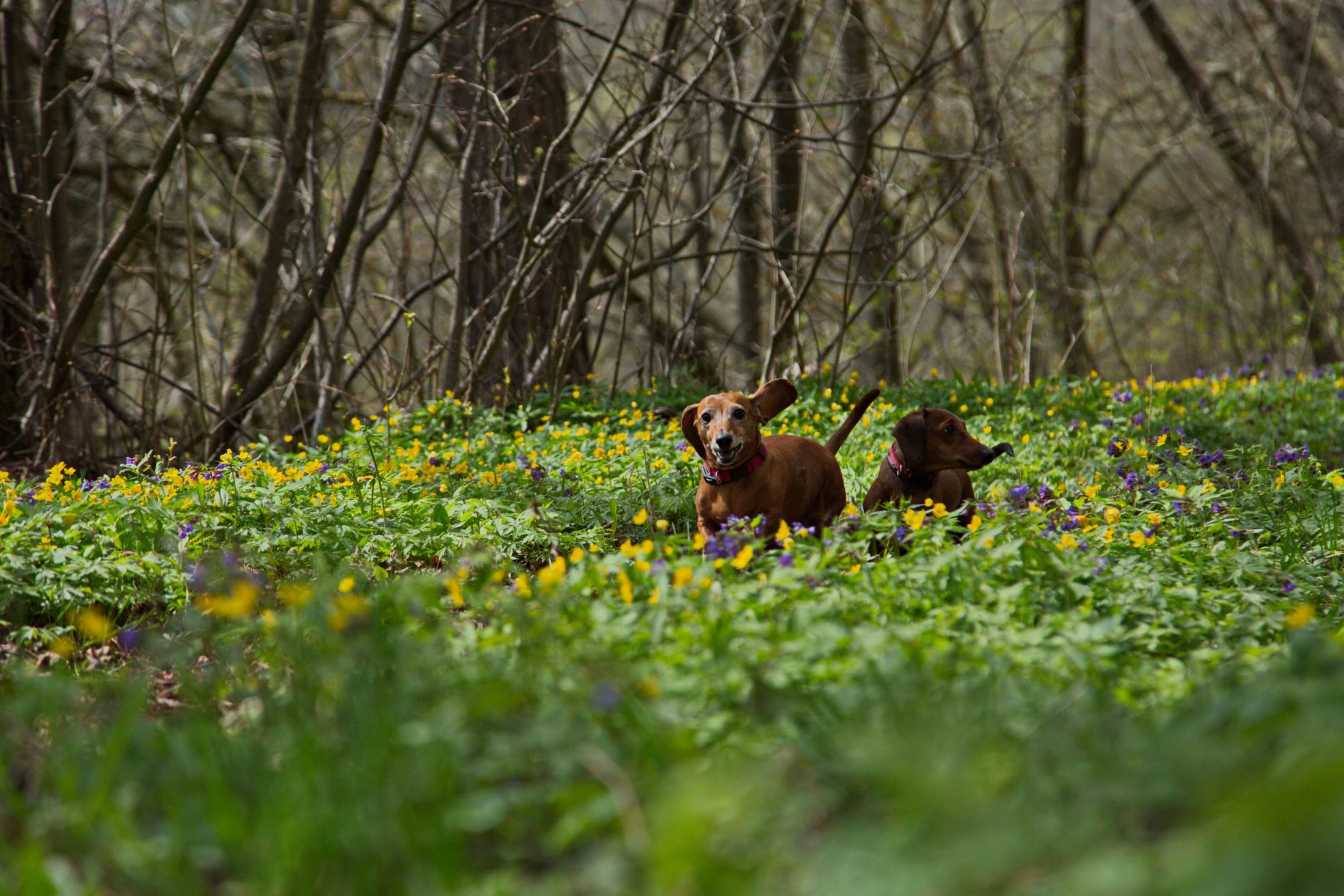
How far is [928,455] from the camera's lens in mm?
4809

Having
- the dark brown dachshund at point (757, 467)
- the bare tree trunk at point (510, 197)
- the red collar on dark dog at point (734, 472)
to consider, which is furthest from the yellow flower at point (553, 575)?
the bare tree trunk at point (510, 197)

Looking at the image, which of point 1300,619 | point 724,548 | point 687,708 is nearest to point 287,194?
point 724,548

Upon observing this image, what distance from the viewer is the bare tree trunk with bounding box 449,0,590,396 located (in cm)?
784

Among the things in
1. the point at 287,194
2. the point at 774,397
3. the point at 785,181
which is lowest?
the point at 774,397

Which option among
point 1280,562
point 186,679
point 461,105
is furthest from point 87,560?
point 461,105

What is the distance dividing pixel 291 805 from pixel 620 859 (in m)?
0.60

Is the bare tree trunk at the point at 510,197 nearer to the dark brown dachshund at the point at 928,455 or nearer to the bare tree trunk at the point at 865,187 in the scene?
the bare tree trunk at the point at 865,187

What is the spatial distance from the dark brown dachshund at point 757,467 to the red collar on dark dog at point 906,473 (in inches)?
9.9

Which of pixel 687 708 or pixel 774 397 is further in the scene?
pixel 774 397

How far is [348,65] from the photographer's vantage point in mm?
11289

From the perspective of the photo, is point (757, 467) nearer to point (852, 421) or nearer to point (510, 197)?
point (852, 421)

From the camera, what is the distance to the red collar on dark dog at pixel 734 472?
14.8 feet

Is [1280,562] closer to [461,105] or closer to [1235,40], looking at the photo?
[461,105]

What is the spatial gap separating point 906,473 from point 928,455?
14 cm
